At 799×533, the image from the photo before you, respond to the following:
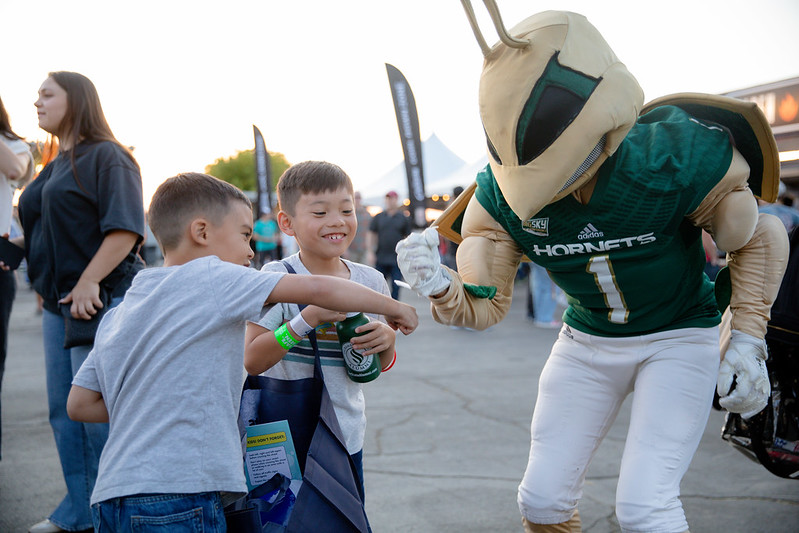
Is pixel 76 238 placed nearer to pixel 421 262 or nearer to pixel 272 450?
pixel 272 450

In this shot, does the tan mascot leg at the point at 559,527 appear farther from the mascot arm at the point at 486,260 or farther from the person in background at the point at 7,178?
the person in background at the point at 7,178

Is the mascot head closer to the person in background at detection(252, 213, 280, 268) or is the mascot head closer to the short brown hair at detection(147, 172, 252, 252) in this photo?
the short brown hair at detection(147, 172, 252, 252)

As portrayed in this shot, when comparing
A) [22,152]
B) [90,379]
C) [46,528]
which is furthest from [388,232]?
[90,379]

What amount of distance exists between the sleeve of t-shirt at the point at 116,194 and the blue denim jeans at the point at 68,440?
35 cm

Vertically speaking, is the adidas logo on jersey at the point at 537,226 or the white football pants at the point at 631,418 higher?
the adidas logo on jersey at the point at 537,226

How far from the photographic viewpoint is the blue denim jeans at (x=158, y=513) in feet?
6.07

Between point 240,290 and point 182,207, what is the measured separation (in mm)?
359

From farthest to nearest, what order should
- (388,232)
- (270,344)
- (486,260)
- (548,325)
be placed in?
(388,232), (548,325), (486,260), (270,344)

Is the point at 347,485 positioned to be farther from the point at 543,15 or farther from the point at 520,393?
the point at 520,393

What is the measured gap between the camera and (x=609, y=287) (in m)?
2.42

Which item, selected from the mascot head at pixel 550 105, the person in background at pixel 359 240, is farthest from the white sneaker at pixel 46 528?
the person in background at pixel 359 240

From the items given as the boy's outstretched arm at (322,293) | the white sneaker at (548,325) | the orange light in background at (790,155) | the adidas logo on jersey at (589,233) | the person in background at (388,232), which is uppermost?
the adidas logo on jersey at (589,233)

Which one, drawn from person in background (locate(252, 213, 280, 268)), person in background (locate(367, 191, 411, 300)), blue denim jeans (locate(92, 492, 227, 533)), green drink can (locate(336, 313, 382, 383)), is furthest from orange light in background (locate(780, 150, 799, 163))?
person in background (locate(252, 213, 280, 268))

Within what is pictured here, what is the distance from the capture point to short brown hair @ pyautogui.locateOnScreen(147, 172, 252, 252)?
82.3 inches
